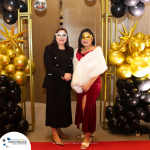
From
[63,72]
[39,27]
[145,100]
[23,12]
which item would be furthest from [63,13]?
[145,100]

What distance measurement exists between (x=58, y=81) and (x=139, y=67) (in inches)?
45.8

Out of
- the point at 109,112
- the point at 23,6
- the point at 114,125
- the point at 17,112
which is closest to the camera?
the point at 17,112

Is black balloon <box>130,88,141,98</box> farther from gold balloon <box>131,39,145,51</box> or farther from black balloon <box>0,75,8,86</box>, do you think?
black balloon <box>0,75,8,86</box>

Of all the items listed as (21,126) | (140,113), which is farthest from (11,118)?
(140,113)

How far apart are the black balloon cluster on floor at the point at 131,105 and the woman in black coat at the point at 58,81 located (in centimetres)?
80

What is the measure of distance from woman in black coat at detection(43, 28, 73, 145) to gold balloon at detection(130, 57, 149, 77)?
911 mm

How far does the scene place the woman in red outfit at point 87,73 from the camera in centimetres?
240

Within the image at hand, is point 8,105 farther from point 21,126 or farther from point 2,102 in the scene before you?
point 21,126

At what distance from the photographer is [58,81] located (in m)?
2.56

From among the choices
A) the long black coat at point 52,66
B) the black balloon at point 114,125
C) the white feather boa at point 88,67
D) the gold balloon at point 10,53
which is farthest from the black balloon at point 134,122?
the gold balloon at point 10,53

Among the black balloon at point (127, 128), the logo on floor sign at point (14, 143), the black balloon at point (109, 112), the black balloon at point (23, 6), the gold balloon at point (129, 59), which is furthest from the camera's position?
the black balloon at point (109, 112)

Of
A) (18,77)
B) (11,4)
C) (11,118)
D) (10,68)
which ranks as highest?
(11,4)

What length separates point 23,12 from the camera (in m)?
3.07

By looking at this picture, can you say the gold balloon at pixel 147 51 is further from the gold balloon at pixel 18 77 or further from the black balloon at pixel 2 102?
the black balloon at pixel 2 102
